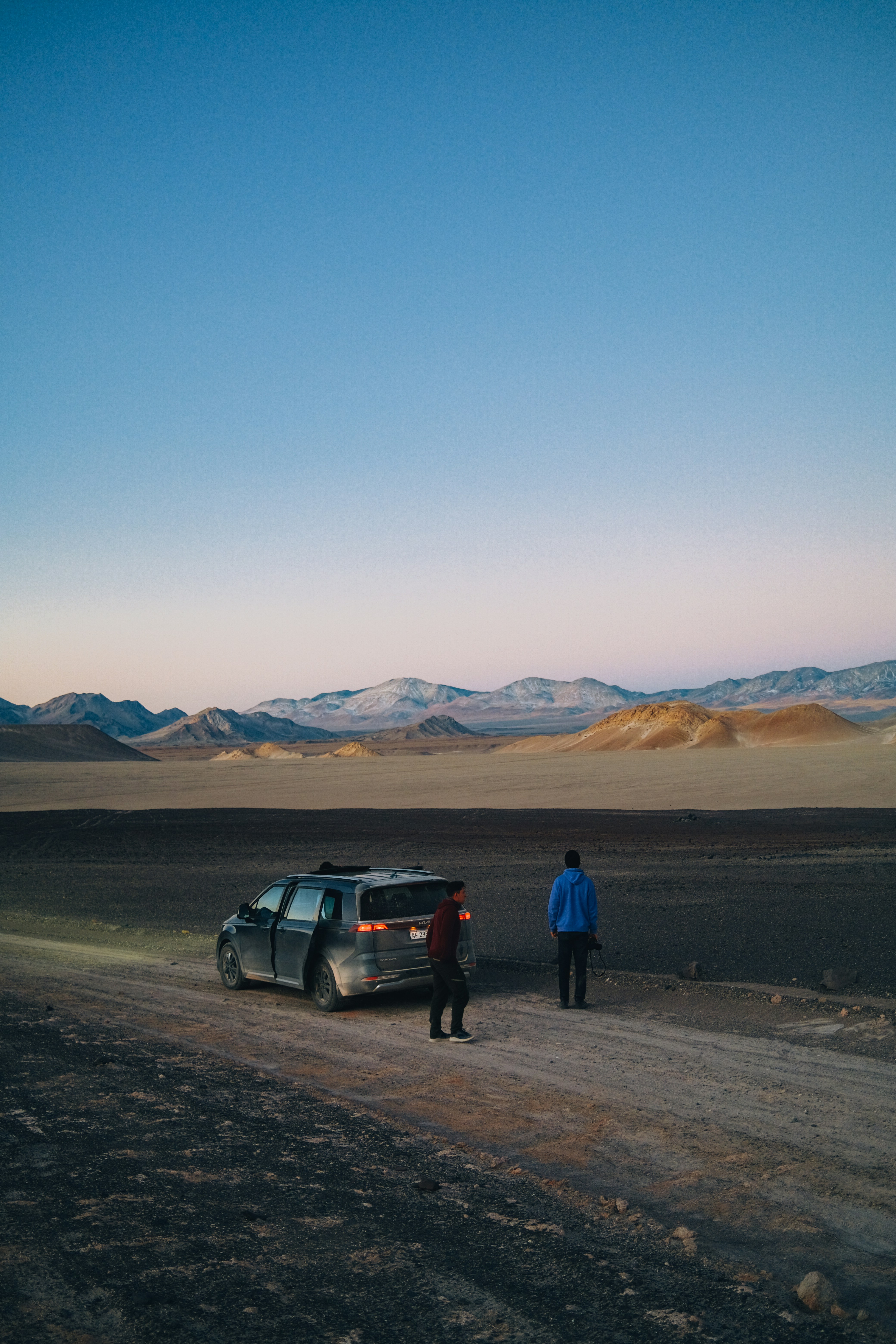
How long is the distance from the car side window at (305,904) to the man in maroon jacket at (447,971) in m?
2.19

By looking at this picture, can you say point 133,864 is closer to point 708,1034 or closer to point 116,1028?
point 116,1028

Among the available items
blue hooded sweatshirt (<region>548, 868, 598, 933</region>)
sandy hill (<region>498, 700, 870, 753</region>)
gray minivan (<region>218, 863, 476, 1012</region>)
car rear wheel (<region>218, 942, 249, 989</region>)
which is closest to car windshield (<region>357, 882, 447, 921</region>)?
gray minivan (<region>218, 863, 476, 1012</region>)

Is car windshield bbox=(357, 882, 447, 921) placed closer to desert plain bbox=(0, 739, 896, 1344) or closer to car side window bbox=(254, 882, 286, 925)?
desert plain bbox=(0, 739, 896, 1344)

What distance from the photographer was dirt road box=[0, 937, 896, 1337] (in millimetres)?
5762

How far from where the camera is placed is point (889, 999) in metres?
11.4

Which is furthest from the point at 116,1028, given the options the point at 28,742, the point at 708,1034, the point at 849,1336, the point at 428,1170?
the point at 28,742

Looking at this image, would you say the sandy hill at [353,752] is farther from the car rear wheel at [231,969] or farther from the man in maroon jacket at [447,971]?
the man in maroon jacket at [447,971]

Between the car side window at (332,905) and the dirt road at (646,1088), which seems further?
the car side window at (332,905)

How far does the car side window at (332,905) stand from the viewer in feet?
39.3

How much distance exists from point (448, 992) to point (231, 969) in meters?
4.30

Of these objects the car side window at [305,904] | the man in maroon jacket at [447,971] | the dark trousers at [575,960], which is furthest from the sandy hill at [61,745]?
the man in maroon jacket at [447,971]

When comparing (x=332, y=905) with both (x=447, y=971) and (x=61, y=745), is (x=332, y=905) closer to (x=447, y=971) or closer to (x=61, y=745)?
(x=447, y=971)

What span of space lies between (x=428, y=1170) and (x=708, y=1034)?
448 cm

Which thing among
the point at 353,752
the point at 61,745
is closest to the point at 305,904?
the point at 353,752
